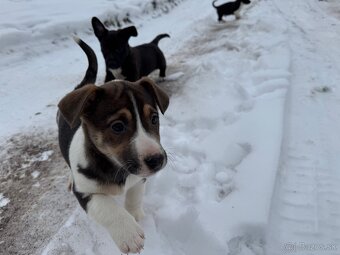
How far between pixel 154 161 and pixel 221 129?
2.47m

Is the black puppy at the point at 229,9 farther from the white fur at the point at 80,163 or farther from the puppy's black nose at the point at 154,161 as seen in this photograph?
the puppy's black nose at the point at 154,161

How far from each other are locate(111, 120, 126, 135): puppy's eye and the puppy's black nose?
32 cm

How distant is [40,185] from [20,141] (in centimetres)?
108

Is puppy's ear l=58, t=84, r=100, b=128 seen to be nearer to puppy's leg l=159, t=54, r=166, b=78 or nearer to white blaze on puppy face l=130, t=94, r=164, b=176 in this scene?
white blaze on puppy face l=130, t=94, r=164, b=176

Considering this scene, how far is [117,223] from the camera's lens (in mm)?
2789

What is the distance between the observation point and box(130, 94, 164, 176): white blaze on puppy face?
2564 millimetres

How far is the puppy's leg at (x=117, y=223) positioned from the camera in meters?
2.72

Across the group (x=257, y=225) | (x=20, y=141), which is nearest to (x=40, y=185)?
(x=20, y=141)

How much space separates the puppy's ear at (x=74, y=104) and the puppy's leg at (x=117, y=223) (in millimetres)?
637

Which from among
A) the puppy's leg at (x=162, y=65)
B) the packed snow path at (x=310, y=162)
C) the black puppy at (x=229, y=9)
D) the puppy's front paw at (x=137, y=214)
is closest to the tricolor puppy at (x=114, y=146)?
the puppy's front paw at (x=137, y=214)

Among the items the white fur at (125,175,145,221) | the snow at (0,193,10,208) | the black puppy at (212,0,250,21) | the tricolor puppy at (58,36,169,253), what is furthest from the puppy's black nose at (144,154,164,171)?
the black puppy at (212,0,250,21)

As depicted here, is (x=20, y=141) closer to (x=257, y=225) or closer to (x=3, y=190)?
(x=3, y=190)

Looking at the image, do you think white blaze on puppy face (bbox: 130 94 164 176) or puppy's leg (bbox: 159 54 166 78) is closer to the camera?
white blaze on puppy face (bbox: 130 94 164 176)

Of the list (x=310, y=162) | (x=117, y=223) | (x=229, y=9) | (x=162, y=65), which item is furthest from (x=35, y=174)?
(x=229, y=9)
